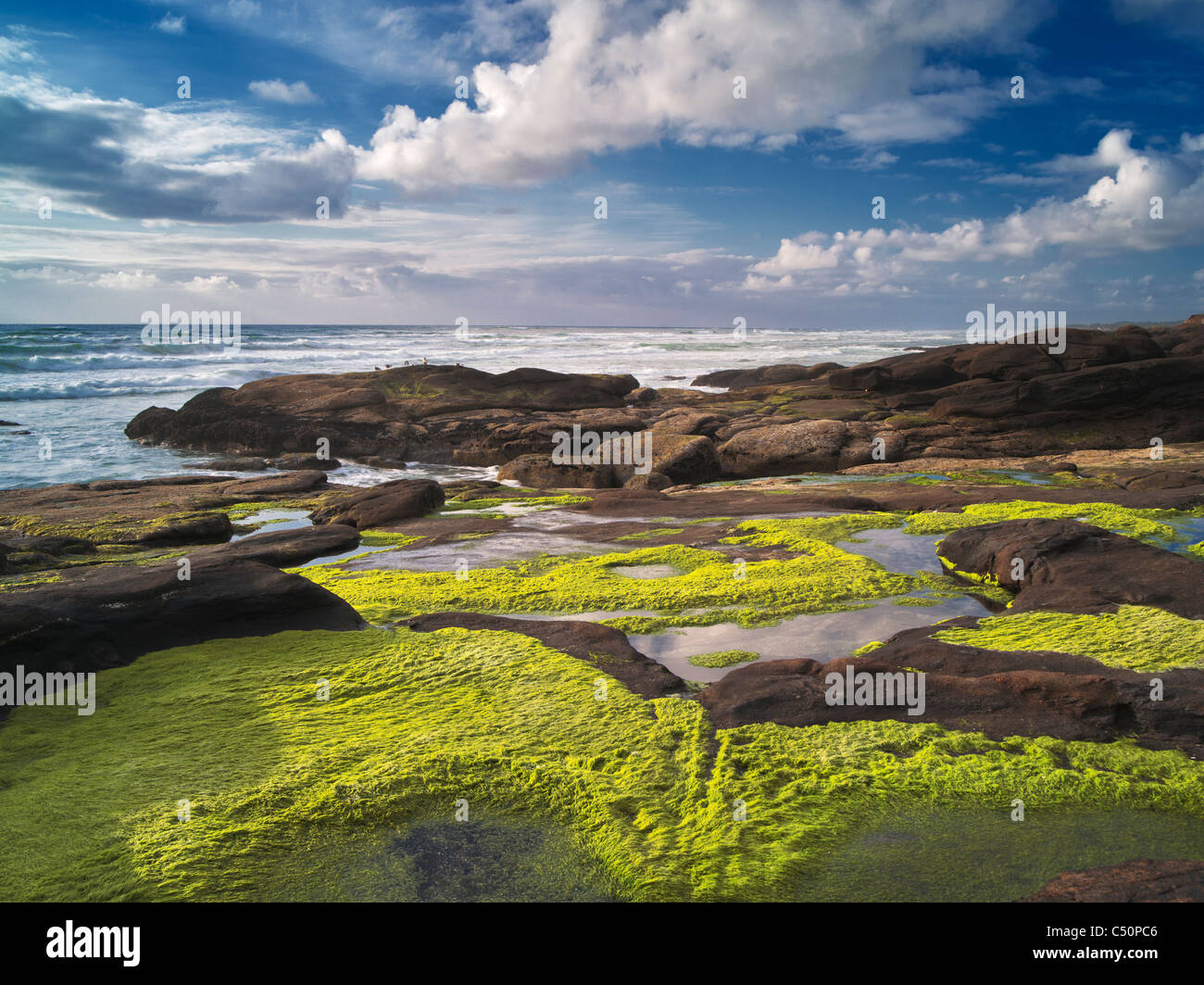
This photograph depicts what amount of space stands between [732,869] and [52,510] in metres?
16.5

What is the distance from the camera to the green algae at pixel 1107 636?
607cm

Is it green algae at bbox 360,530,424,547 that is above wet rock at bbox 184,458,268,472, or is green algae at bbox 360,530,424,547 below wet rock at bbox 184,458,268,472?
below

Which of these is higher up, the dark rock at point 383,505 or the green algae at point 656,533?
the dark rock at point 383,505

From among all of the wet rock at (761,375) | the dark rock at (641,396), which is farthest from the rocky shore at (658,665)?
the wet rock at (761,375)

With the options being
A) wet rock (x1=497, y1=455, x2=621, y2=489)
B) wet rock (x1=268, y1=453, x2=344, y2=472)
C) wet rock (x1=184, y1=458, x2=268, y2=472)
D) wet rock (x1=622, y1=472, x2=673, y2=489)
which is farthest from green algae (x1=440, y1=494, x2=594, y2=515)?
wet rock (x1=184, y1=458, x2=268, y2=472)

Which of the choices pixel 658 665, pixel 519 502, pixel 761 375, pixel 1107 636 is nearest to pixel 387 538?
pixel 519 502

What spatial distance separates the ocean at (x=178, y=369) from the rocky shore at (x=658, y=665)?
8619 mm

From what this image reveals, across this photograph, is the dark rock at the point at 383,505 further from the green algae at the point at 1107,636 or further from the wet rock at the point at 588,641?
the green algae at the point at 1107,636

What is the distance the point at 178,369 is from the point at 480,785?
187 ft

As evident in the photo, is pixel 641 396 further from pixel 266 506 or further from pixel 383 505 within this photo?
pixel 383 505

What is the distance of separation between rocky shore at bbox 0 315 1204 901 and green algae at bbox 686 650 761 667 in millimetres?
48

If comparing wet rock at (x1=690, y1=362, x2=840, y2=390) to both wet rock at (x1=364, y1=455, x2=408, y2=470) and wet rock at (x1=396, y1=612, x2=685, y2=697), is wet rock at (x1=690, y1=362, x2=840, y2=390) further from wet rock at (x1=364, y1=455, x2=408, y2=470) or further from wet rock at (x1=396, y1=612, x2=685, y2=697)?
wet rock at (x1=396, y1=612, x2=685, y2=697)

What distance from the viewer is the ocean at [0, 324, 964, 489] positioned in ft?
79.7

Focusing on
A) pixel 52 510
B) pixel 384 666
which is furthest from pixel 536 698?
pixel 52 510
